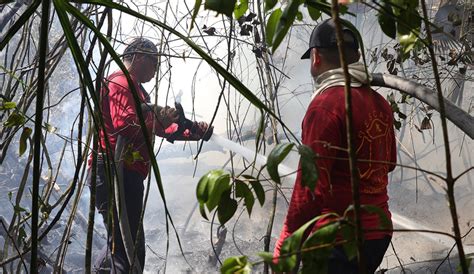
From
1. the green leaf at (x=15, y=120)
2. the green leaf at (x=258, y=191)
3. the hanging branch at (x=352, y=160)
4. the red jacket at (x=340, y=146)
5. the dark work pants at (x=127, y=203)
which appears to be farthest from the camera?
the dark work pants at (x=127, y=203)

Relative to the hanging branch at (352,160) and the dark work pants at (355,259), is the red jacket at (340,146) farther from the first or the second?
the hanging branch at (352,160)

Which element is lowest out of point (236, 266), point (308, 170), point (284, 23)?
point (236, 266)

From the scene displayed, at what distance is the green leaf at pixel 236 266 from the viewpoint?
26.0 inches

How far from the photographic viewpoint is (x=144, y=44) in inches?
107

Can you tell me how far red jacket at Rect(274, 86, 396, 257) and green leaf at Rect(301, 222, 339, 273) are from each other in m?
0.85

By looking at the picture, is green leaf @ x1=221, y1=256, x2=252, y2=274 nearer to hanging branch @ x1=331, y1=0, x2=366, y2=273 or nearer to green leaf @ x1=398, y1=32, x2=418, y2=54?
hanging branch @ x1=331, y1=0, x2=366, y2=273

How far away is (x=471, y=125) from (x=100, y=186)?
7.18ft

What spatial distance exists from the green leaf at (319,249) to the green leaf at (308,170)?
2.6 inches

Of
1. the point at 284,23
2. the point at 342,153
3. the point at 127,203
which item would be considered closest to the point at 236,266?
the point at 284,23

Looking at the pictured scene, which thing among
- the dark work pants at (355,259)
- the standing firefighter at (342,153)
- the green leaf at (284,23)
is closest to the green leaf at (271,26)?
the green leaf at (284,23)

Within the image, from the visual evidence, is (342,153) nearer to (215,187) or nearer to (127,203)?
(215,187)

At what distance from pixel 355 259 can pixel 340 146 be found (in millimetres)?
342

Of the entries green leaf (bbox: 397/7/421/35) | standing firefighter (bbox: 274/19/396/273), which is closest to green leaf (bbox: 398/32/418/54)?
green leaf (bbox: 397/7/421/35)

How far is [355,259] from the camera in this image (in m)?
1.67
